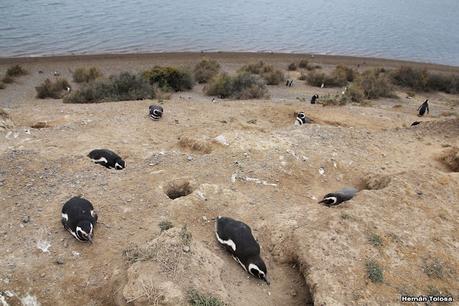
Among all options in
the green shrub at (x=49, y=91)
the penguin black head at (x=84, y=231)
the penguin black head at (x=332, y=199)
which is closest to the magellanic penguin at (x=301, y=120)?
the penguin black head at (x=332, y=199)

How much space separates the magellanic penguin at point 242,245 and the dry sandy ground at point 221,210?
161mm

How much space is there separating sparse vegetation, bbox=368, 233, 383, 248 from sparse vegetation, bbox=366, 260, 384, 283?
450mm

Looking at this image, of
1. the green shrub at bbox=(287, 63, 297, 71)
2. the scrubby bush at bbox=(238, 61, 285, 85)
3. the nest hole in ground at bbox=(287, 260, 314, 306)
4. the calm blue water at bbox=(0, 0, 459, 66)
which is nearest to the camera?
the nest hole in ground at bbox=(287, 260, 314, 306)

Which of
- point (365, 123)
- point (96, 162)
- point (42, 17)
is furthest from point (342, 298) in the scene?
point (42, 17)

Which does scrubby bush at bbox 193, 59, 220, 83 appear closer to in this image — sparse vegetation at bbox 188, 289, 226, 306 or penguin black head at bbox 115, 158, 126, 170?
penguin black head at bbox 115, 158, 126, 170

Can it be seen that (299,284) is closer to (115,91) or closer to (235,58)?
(115,91)

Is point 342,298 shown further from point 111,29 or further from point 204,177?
point 111,29

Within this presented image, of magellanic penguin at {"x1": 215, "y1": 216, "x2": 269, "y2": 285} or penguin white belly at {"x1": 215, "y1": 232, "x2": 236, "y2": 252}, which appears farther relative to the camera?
penguin white belly at {"x1": 215, "y1": 232, "x2": 236, "y2": 252}

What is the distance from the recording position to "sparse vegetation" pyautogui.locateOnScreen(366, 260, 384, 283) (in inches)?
249

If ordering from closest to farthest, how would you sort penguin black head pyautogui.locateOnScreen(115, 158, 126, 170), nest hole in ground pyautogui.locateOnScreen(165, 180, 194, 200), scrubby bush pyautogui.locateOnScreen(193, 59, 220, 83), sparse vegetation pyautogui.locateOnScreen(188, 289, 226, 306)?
sparse vegetation pyautogui.locateOnScreen(188, 289, 226, 306) → nest hole in ground pyautogui.locateOnScreen(165, 180, 194, 200) → penguin black head pyautogui.locateOnScreen(115, 158, 126, 170) → scrubby bush pyautogui.locateOnScreen(193, 59, 220, 83)

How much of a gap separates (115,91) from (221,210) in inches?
424

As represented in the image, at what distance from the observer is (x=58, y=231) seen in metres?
6.96

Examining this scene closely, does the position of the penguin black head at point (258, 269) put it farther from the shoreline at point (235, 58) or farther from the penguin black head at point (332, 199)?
the shoreline at point (235, 58)

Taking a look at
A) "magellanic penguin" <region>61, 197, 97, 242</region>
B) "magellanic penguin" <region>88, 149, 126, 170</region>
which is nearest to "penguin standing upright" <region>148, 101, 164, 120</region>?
"magellanic penguin" <region>88, 149, 126, 170</region>
